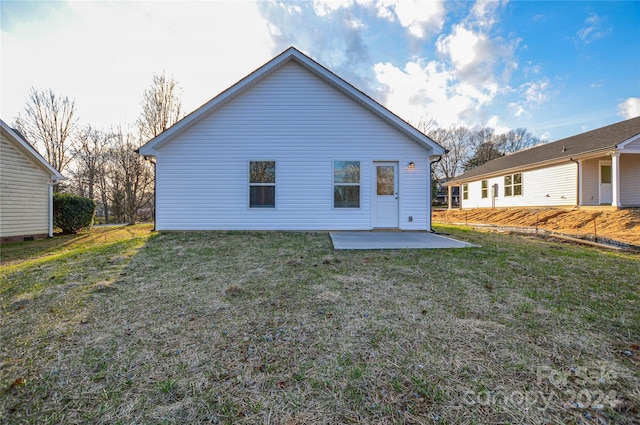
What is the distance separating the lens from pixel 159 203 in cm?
865

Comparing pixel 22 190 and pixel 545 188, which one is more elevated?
pixel 545 188

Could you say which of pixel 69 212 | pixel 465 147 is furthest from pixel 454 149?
pixel 69 212

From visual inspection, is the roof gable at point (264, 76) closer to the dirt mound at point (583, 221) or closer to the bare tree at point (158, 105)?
the dirt mound at point (583, 221)

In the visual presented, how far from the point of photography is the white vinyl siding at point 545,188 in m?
14.2

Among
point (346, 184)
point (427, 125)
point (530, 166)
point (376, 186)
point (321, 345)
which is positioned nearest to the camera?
point (321, 345)

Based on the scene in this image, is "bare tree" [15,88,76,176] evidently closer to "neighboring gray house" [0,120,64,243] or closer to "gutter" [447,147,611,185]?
"neighboring gray house" [0,120,64,243]

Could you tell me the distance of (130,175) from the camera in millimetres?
17016

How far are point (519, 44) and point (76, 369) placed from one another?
18.8 metres

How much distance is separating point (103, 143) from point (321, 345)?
24.9m

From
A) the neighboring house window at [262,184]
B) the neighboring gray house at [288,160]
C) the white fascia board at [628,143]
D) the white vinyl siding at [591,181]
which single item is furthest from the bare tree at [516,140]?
the neighboring house window at [262,184]

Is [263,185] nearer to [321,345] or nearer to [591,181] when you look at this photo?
[321,345]

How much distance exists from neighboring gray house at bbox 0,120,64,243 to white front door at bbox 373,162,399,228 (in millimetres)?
12647

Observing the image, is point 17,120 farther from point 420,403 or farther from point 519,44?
point 519,44

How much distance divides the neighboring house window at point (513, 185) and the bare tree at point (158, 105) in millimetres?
23675
